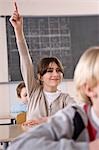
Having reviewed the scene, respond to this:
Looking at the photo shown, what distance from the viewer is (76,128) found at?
868 mm

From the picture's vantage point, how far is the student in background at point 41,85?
87.1 inches

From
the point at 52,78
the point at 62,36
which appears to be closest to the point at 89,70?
the point at 52,78

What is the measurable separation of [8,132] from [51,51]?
285cm

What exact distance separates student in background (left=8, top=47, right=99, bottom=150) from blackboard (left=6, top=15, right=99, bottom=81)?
4184 millimetres

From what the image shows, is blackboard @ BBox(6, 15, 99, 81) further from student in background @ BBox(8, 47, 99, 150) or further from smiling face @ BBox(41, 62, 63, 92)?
student in background @ BBox(8, 47, 99, 150)

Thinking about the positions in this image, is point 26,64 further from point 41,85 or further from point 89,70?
point 89,70

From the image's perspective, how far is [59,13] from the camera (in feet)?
16.9

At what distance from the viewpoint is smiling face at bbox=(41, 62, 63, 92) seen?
2309mm

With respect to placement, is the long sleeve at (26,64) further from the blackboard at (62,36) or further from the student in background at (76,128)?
the blackboard at (62,36)

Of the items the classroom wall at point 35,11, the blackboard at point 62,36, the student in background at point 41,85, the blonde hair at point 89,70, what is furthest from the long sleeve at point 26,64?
the blackboard at point 62,36

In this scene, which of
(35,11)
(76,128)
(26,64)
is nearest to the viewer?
(76,128)

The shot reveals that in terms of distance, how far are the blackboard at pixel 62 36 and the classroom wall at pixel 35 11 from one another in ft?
0.31

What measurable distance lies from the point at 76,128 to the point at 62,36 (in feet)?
14.2

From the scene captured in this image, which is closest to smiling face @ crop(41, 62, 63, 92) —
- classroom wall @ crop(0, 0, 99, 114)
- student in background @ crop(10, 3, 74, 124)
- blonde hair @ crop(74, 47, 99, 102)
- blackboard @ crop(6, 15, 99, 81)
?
student in background @ crop(10, 3, 74, 124)
